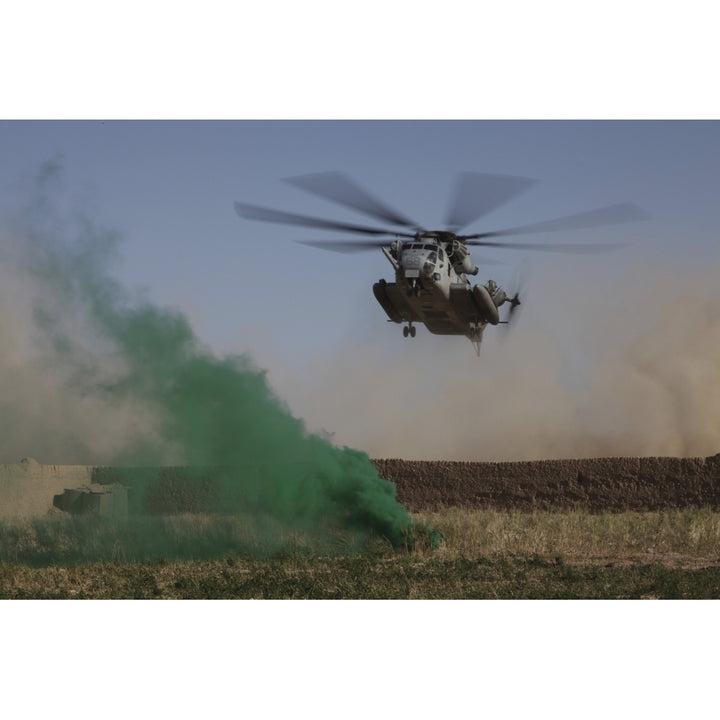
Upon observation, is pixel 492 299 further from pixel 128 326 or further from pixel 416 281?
pixel 128 326

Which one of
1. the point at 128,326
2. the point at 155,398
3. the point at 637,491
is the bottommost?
the point at 637,491

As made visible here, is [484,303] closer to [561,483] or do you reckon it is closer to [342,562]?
[342,562]

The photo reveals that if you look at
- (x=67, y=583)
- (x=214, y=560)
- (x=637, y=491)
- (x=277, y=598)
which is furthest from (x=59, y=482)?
(x=637, y=491)

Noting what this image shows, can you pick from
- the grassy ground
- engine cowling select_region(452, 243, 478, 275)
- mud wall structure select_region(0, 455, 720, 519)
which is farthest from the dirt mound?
engine cowling select_region(452, 243, 478, 275)

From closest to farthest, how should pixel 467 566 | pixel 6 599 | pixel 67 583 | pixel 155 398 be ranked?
1. pixel 6 599
2. pixel 67 583
3. pixel 467 566
4. pixel 155 398

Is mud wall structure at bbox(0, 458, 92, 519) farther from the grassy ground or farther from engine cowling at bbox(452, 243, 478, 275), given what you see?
engine cowling at bbox(452, 243, 478, 275)

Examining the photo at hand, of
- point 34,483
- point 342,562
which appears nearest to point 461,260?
point 342,562
